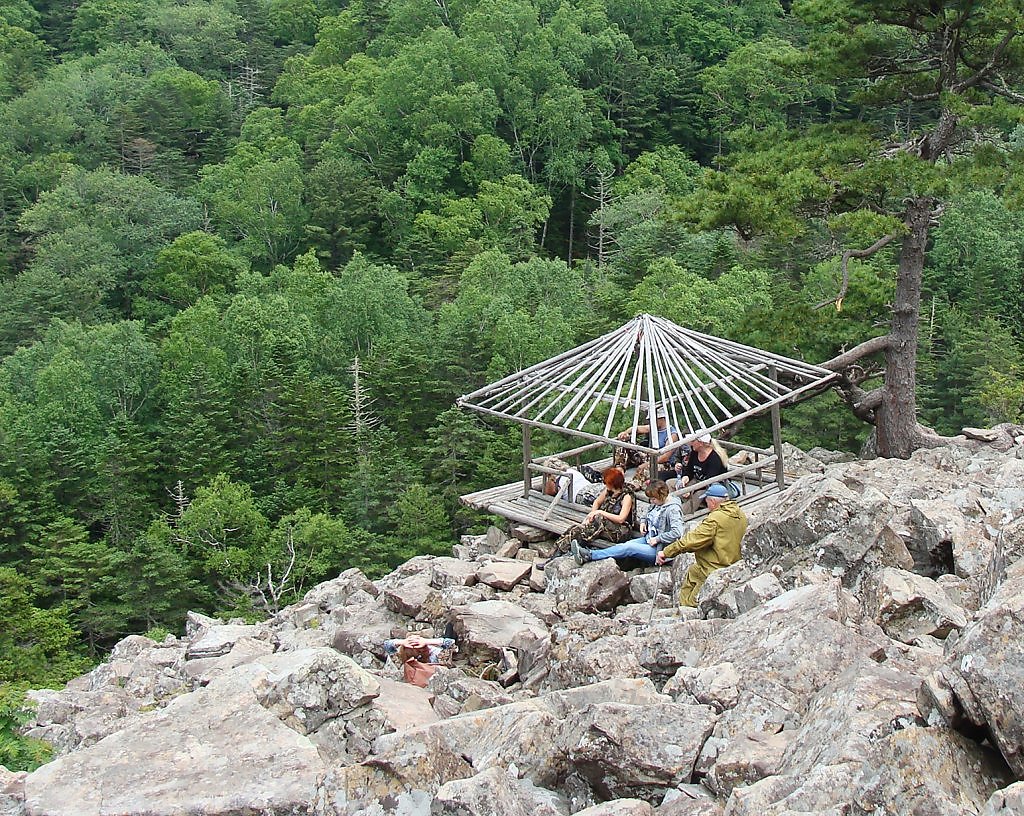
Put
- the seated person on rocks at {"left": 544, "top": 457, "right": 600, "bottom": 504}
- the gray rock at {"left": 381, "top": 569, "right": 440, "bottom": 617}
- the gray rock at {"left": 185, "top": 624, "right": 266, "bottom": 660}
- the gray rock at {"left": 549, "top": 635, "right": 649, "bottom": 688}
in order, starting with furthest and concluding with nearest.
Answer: the seated person on rocks at {"left": 544, "top": 457, "right": 600, "bottom": 504}, the gray rock at {"left": 381, "top": 569, "right": 440, "bottom": 617}, the gray rock at {"left": 185, "top": 624, "right": 266, "bottom": 660}, the gray rock at {"left": 549, "top": 635, "right": 649, "bottom": 688}

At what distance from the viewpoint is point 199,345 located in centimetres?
4450

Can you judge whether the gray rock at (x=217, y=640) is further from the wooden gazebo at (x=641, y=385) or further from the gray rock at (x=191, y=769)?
the gray rock at (x=191, y=769)

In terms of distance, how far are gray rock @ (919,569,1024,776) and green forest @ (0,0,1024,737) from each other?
28.8 ft

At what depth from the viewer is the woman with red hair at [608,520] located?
38.8ft

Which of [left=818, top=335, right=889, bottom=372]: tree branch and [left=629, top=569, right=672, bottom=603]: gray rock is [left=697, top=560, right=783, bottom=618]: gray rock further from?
[left=818, top=335, right=889, bottom=372]: tree branch

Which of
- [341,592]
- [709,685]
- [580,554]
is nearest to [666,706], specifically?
[709,685]

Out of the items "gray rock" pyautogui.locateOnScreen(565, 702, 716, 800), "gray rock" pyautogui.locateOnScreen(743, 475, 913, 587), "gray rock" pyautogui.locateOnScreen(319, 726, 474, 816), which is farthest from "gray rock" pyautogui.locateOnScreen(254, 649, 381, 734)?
"gray rock" pyautogui.locateOnScreen(743, 475, 913, 587)

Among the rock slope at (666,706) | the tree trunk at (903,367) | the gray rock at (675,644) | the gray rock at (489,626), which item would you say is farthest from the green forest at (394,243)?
the gray rock at (675,644)

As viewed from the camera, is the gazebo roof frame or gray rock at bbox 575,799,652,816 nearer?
gray rock at bbox 575,799,652,816

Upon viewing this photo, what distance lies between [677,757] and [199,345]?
41184 mm

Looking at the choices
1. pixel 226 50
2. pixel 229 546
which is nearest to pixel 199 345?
pixel 229 546

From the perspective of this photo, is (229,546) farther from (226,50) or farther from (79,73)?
(226,50)

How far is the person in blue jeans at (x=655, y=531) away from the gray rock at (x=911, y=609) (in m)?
3.51

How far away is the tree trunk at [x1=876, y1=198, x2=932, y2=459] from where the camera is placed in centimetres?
1666
